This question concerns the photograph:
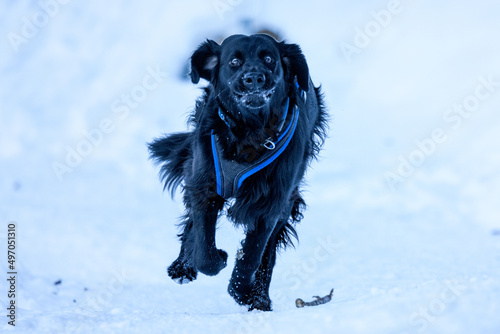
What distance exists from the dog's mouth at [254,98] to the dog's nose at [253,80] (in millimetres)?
31

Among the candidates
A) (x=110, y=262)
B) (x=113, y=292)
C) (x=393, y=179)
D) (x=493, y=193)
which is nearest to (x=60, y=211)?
(x=110, y=262)

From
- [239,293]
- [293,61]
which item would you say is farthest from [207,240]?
[293,61]

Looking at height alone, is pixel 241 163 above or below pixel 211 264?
above

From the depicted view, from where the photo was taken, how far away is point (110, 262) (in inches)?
150

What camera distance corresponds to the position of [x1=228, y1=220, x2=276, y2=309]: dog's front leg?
307 centimetres

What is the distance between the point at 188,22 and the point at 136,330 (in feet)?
15.2

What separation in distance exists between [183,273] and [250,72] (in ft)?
5.03

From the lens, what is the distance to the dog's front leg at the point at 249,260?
121 inches

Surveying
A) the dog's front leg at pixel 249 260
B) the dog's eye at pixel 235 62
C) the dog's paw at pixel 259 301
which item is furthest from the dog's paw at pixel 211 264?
the dog's eye at pixel 235 62

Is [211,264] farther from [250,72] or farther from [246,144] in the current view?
[250,72]

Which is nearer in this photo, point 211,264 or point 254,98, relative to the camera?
point 254,98

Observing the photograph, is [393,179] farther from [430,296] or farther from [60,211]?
[60,211]

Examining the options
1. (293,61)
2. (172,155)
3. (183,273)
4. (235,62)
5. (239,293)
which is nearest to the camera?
(235,62)

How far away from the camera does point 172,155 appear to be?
386cm
